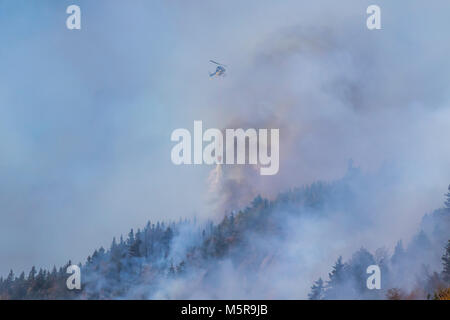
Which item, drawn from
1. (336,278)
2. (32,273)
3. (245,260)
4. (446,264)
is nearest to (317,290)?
(336,278)

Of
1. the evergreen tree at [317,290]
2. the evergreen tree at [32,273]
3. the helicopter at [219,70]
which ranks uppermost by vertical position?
the helicopter at [219,70]

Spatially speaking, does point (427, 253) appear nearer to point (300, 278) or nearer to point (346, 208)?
point (346, 208)

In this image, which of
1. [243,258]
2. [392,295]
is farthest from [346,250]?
[243,258]

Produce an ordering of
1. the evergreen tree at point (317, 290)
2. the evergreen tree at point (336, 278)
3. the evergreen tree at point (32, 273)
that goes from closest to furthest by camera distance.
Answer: the evergreen tree at point (317, 290) < the evergreen tree at point (336, 278) < the evergreen tree at point (32, 273)

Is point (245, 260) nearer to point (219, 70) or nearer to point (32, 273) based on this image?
point (219, 70)

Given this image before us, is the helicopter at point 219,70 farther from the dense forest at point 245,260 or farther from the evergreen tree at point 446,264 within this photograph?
the evergreen tree at point 446,264

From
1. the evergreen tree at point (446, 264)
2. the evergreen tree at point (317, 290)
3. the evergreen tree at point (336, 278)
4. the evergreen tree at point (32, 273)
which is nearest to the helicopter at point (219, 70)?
the evergreen tree at point (336, 278)
